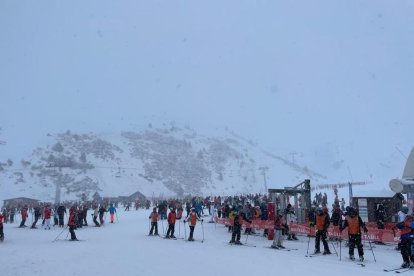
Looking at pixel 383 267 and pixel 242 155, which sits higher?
pixel 242 155

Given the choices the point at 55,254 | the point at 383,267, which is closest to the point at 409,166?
the point at 383,267

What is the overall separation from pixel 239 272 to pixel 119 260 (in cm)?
436

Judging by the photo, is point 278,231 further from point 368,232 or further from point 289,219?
point 368,232

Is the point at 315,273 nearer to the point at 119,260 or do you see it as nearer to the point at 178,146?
the point at 119,260

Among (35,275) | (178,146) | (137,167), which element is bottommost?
(35,275)

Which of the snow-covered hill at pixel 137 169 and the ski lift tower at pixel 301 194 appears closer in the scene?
the ski lift tower at pixel 301 194

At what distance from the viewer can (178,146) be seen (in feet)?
453

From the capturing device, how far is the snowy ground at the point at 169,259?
1084cm

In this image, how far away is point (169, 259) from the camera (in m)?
12.7

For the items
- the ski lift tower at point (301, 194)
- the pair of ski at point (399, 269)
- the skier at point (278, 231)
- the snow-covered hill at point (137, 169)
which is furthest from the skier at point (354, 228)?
the snow-covered hill at point (137, 169)

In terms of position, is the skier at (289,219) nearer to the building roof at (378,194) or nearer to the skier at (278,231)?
the skier at (278,231)

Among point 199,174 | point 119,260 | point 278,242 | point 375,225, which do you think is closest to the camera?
point 119,260

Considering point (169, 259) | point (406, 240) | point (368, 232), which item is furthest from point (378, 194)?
point (169, 259)

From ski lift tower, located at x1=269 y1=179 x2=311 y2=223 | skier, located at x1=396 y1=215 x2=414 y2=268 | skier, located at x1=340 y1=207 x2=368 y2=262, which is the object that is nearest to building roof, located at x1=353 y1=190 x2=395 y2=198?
ski lift tower, located at x1=269 y1=179 x2=311 y2=223
